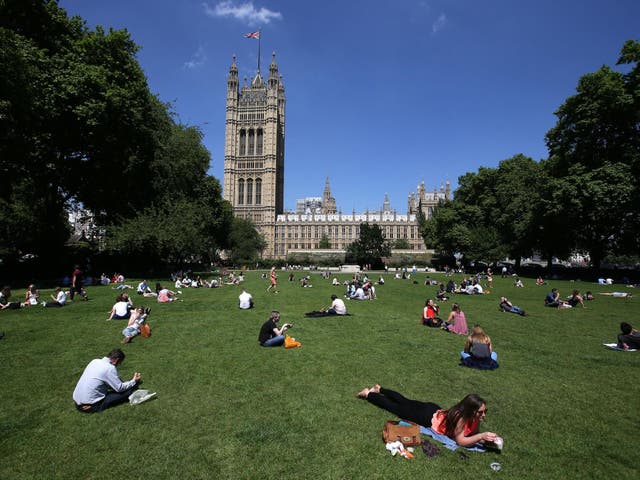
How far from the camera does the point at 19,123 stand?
2091 cm

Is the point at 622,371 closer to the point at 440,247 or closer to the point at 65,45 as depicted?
the point at 65,45

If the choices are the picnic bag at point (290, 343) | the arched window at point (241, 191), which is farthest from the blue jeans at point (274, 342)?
the arched window at point (241, 191)

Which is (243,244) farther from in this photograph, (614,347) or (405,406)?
(405,406)

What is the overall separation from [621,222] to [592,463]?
33.3 meters

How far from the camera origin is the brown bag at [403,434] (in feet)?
15.8

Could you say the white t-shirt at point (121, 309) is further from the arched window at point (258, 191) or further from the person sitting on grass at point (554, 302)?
the arched window at point (258, 191)

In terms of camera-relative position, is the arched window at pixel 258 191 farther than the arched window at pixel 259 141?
Yes

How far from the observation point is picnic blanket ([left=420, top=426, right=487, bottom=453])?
4.82 metres

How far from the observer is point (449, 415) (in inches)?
201

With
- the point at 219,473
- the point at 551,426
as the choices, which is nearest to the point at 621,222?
the point at 551,426

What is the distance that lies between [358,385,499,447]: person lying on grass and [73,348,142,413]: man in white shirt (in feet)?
13.0

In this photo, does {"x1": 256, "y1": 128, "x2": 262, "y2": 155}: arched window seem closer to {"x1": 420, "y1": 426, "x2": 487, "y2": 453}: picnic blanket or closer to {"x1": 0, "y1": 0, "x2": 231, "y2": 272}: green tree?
{"x1": 0, "y1": 0, "x2": 231, "y2": 272}: green tree

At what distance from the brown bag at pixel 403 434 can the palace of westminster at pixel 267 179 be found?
9896 cm

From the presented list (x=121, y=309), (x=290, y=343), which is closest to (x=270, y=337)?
(x=290, y=343)
